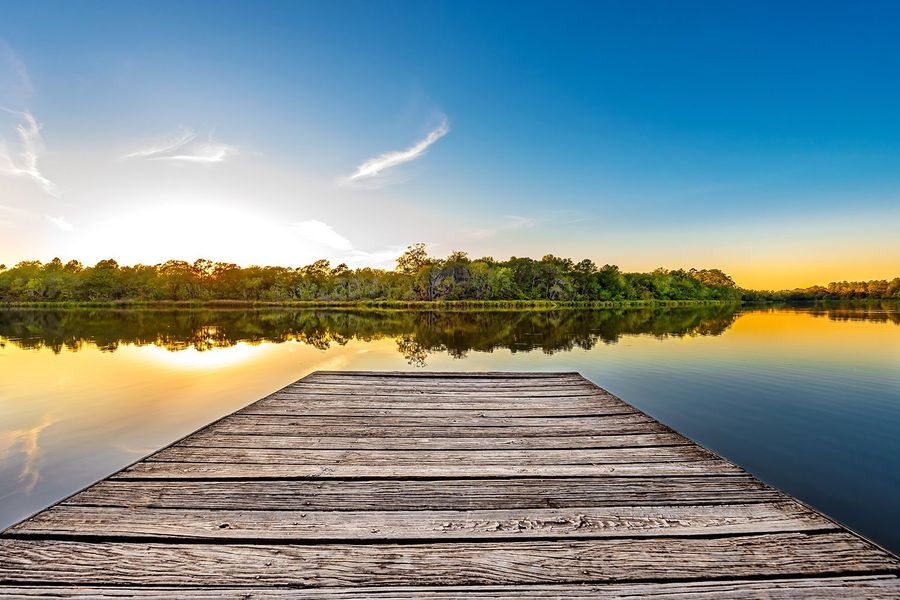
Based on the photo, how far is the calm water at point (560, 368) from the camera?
16.1 feet

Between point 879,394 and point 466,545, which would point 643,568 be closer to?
point 466,545

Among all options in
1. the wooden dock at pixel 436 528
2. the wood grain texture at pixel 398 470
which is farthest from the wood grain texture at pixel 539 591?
the wood grain texture at pixel 398 470

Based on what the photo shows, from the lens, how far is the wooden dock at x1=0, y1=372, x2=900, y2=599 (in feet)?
5.80

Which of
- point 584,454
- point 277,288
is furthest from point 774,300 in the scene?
point 584,454

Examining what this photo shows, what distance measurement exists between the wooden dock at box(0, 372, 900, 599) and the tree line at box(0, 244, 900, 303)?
68.5 m

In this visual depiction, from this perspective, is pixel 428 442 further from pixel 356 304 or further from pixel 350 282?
pixel 350 282

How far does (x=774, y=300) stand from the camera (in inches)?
4560

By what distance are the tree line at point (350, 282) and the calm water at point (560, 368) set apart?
5677 cm

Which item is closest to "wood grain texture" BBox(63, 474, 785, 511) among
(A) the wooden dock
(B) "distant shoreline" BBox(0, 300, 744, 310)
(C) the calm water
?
(A) the wooden dock

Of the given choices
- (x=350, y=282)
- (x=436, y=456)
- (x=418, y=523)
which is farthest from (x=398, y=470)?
(x=350, y=282)

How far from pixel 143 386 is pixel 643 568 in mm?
11039

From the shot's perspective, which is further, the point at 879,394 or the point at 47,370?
the point at 47,370

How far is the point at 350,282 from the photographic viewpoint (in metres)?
80.6

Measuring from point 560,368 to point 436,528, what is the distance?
32.2 feet
